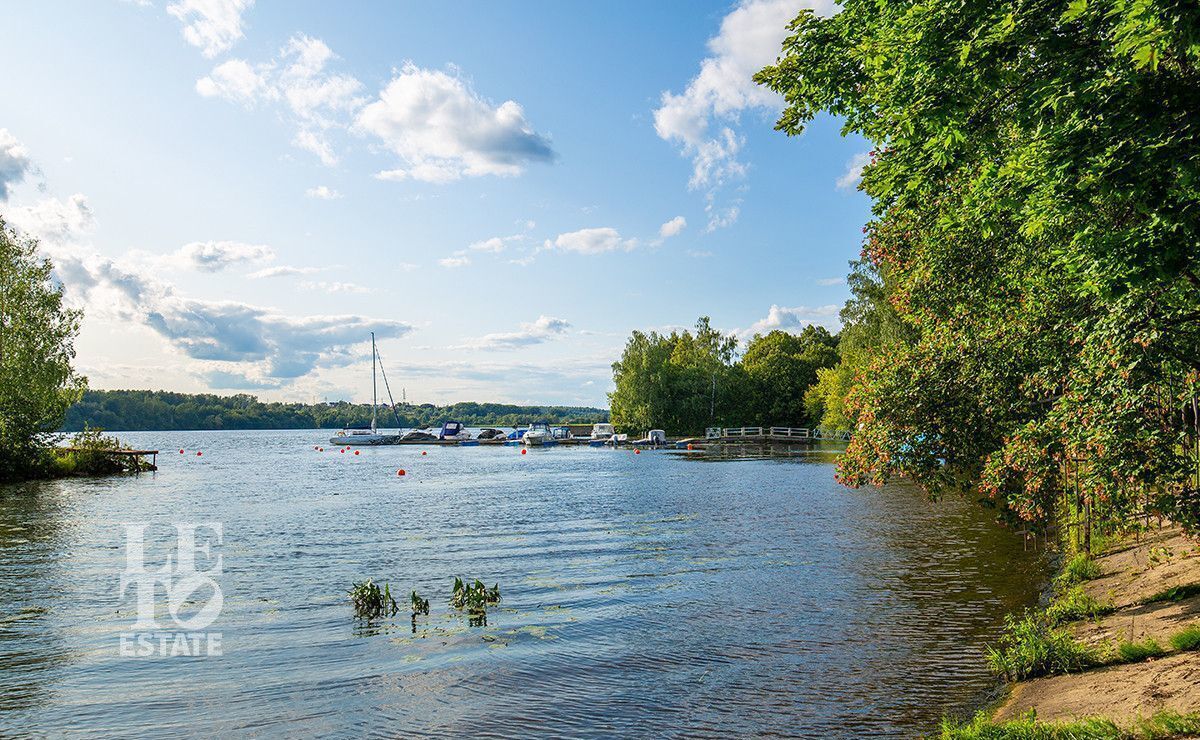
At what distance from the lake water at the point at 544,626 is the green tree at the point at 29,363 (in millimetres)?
19406

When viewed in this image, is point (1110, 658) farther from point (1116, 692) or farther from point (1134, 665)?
point (1116, 692)

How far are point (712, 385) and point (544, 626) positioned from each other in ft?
351

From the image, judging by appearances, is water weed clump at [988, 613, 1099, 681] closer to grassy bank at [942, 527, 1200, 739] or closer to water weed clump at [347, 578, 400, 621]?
grassy bank at [942, 527, 1200, 739]

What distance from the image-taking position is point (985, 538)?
940 inches

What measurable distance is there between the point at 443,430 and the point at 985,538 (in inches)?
4394

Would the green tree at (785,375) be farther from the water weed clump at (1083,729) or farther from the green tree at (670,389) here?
the water weed clump at (1083,729)

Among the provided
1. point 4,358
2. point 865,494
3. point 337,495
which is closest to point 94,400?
point 4,358

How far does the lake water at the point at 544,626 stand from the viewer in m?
10.3

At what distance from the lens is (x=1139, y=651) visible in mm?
9227

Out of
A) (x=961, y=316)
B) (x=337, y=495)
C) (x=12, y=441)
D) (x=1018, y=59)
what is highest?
(x=1018, y=59)

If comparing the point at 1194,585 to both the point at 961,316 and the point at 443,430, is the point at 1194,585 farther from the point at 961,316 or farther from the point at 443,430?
the point at 443,430

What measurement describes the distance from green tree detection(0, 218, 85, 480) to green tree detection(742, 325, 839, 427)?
90220mm

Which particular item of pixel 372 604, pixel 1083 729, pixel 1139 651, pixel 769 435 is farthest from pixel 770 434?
pixel 1083 729

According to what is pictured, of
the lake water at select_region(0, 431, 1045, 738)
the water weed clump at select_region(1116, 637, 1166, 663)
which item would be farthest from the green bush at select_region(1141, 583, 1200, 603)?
the lake water at select_region(0, 431, 1045, 738)
